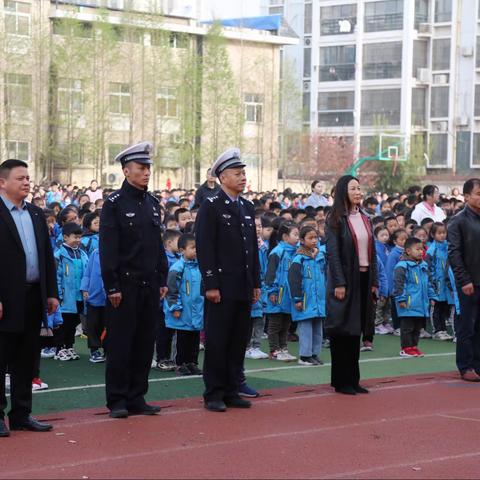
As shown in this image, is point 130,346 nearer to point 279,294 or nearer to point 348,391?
point 348,391

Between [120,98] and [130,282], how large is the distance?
142 ft

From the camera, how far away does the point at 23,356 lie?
327 inches

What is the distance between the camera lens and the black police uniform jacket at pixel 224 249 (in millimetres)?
9242

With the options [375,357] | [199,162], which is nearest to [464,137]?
[199,162]

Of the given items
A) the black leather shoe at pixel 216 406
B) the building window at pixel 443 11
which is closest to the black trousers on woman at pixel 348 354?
the black leather shoe at pixel 216 406

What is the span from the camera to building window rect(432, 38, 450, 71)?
222 feet

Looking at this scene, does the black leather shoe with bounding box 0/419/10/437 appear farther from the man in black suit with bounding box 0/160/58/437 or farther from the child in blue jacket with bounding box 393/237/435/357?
the child in blue jacket with bounding box 393/237/435/357

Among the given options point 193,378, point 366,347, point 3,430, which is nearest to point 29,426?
point 3,430

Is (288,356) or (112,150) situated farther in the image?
(112,150)

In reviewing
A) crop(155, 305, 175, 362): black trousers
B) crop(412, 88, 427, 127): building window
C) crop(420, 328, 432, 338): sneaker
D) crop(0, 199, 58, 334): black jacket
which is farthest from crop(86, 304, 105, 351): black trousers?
crop(412, 88, 427, 127): building window

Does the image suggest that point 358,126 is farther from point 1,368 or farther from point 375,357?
point 1,368

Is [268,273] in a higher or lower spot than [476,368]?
higher

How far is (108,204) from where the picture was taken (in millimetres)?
8820

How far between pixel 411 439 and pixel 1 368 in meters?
3.09
